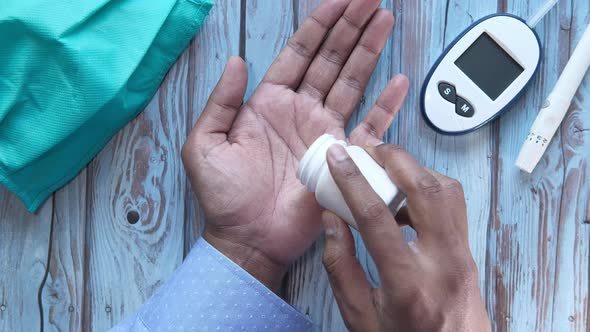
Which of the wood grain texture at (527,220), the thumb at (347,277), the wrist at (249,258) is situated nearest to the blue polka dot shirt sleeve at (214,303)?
the wrist at (249,258)

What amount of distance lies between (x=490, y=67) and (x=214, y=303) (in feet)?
1.25

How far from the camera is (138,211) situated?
670 millimetres

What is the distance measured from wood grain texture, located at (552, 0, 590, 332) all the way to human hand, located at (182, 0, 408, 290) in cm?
20

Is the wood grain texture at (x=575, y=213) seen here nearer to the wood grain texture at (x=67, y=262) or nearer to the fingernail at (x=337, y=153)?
the fingernail at (x=337, y=153)

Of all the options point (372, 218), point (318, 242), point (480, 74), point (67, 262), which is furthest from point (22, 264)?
point (480, 74)

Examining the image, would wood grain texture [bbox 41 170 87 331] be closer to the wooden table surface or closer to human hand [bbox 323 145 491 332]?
the wooden table surface

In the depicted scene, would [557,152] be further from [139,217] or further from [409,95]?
[139,217]

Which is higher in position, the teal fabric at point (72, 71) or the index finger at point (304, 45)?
the index finger at point (304, 45)

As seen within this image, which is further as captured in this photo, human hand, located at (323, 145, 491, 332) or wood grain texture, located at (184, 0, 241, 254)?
wood grain texture, located at (184, 0, 241, 254)

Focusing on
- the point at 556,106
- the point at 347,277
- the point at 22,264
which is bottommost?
the point at 22,264

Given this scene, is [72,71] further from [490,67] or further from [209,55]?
[490,67]

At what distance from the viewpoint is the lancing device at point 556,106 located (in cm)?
63

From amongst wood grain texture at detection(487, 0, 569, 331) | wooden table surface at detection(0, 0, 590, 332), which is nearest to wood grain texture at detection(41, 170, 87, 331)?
wooden table surface at detection(0, 0, 590, 332)

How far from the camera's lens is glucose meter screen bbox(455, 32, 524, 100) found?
0.63m
